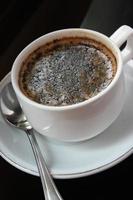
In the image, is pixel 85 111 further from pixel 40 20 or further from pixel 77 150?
pixel 40 20

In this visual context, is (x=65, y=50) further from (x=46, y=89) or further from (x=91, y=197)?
(x=91, y=197)

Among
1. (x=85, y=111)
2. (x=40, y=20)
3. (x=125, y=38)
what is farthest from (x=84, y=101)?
(x=40, y=20)

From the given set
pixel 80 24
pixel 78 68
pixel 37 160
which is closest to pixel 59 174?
pixel 37 160

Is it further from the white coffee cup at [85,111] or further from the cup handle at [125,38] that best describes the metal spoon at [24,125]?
the cup handle at [125,38]

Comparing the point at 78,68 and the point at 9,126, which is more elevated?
the point at 78,68

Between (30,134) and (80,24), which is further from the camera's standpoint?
(80,24)

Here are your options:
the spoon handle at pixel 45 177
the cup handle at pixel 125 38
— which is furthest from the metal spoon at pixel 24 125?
the cup handle at pixel 125 38

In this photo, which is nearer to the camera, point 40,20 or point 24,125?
point 24,125
